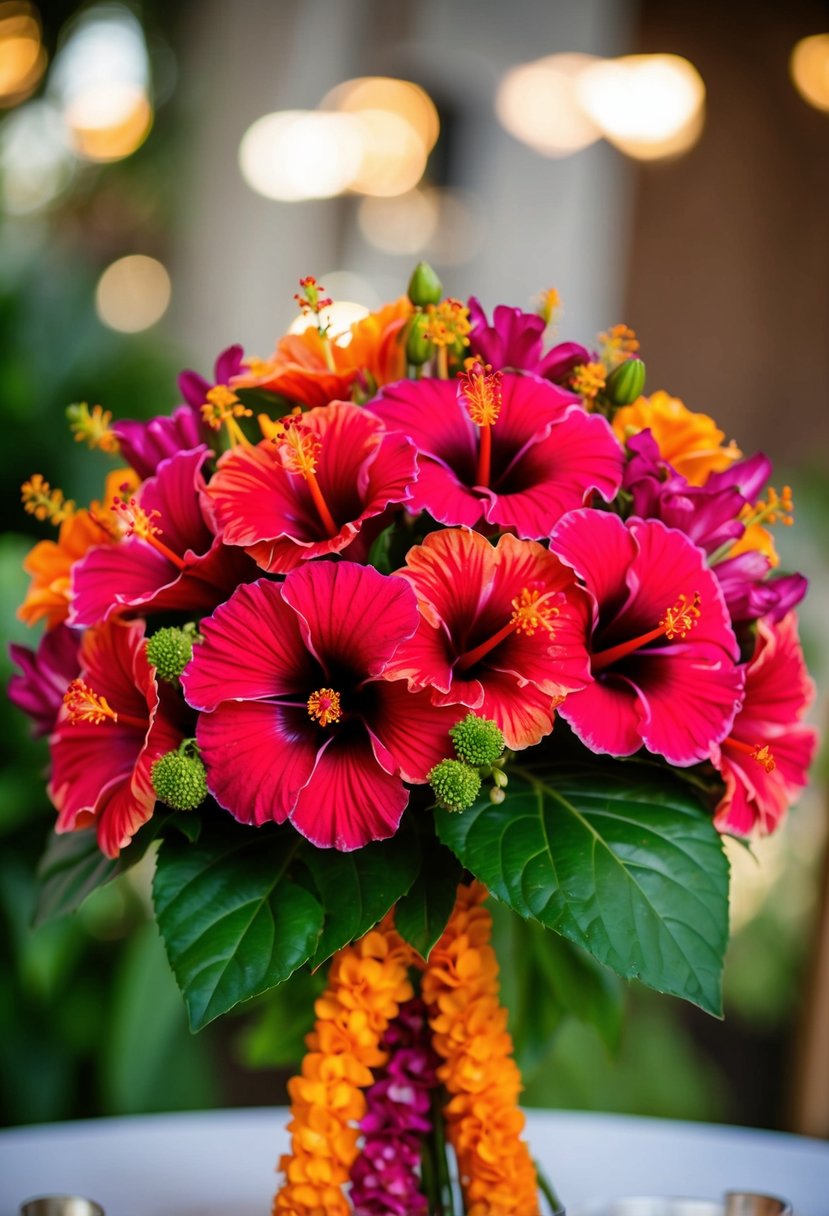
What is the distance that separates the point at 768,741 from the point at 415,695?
0.68 ft

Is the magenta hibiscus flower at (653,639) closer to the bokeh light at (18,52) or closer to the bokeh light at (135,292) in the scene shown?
the bokeh light at (18,52)

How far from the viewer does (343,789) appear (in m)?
0.53

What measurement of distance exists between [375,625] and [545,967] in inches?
12.8

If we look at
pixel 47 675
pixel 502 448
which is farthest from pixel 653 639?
pixel 47 675

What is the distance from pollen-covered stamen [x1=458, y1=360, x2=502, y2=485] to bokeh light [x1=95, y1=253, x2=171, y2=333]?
9.85ft

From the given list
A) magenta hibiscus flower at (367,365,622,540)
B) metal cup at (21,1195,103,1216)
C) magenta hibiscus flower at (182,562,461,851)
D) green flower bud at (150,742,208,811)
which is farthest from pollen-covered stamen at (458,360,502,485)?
metal cup at (21,1195,103,1216)

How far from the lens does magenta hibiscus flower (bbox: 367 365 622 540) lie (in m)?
0.56

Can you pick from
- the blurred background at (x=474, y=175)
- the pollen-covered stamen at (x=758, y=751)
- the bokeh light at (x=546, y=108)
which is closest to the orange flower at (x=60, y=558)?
the pollen-covered stamen at (x=758, y=751)

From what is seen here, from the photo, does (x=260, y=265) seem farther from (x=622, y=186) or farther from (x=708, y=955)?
(x=708, y=955)

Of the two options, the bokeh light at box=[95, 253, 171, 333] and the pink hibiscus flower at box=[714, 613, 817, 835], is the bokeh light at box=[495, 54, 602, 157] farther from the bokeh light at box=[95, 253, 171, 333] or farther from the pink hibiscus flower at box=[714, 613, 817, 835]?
the pink hibiscus flower at box=[714, 613, 817, 835]

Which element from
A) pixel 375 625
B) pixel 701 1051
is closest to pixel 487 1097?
pixel 375 625

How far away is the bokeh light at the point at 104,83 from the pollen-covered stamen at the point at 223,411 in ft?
8.70

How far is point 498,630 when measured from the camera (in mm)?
562

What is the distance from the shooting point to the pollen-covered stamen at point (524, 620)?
0.53 meters
